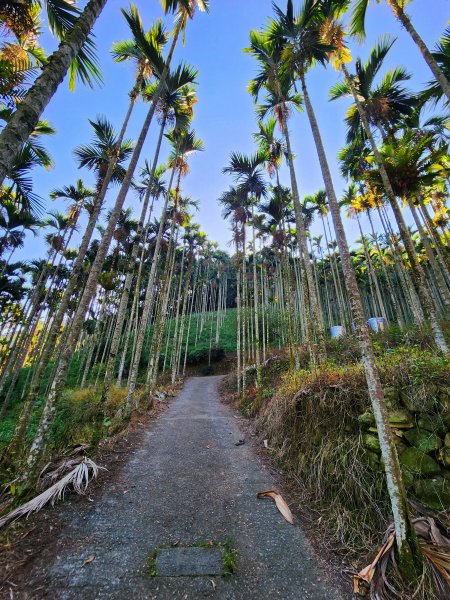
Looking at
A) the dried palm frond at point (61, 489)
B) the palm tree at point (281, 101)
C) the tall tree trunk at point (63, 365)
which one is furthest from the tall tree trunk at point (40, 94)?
the palm tree at point (281, 101)

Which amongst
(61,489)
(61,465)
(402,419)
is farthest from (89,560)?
(402,419)

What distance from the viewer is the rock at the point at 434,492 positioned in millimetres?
2928

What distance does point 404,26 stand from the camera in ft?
22.3

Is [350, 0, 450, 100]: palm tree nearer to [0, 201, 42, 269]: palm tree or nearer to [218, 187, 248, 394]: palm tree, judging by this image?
[218, 187, 248, 394]: palm tree

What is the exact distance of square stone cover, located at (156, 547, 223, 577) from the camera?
2.55 m

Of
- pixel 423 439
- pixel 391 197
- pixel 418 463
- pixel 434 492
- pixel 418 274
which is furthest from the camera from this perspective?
pixel 391 197

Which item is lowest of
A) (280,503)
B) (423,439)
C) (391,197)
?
(280,503)

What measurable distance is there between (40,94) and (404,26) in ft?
31.5

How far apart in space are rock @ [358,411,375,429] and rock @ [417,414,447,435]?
1.89 ft

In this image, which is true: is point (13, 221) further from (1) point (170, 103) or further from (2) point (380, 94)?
(2) point (380, 94)

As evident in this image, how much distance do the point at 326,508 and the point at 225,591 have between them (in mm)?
1867

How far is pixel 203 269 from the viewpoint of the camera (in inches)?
1703

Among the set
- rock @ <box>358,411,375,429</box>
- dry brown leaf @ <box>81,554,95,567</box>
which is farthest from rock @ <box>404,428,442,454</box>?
dry brown leaf @ <box>81,554,95,567</box>

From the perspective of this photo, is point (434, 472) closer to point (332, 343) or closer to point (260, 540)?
point (260, 540)
